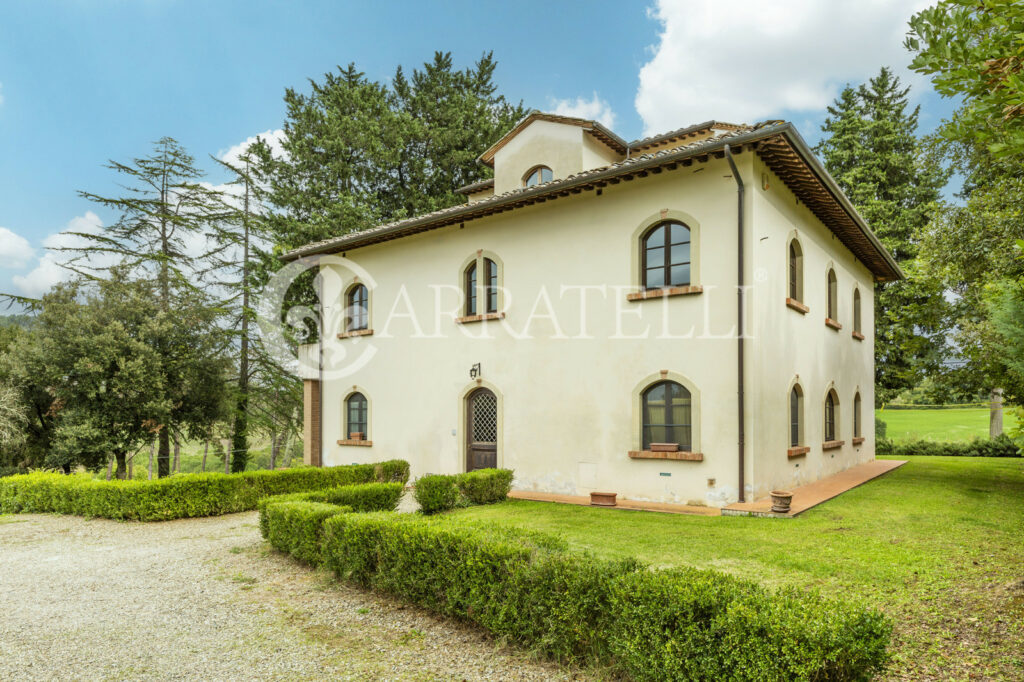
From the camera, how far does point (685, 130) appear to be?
47.9 ft

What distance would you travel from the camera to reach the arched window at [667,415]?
10.5 metres

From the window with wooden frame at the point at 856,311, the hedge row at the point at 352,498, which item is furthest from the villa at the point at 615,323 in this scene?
the hedge row at the point at 352,498

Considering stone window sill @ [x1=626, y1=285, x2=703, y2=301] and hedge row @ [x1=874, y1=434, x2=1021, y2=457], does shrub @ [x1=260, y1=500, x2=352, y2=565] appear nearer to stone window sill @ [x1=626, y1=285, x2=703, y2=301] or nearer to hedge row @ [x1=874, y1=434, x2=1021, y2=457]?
stone window sill @ [x1=626, y1=285, x2=703, y2=301]

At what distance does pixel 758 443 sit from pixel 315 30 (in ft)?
70.9

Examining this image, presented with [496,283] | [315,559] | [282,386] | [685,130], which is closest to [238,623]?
[315,559]

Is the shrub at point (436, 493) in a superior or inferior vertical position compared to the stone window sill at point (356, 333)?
inferior

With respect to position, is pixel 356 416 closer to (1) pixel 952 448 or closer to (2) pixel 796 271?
(2) pixel 796 271

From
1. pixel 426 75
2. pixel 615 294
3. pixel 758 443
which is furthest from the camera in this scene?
pixel 426 75

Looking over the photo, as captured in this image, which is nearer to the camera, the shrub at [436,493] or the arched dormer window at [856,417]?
the shrub at [436,493]

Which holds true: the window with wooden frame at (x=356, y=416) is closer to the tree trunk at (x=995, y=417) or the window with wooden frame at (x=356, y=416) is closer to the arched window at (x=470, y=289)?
the arched window at (x=470, y=289)

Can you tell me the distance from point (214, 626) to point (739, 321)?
28.2ft

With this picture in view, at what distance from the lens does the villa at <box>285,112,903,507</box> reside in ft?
33.2

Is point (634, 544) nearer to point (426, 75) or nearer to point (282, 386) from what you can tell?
point (282, 386)

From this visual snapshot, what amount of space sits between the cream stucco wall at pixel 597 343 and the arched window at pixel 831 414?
0.35m
